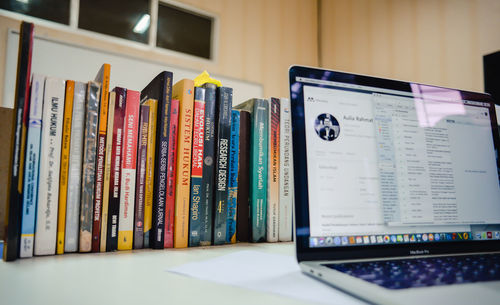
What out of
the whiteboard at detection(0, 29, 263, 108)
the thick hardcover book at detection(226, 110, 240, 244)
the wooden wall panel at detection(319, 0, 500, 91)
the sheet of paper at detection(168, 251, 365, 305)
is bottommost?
the sheet of paper at detection(168, 251, 365, 305)

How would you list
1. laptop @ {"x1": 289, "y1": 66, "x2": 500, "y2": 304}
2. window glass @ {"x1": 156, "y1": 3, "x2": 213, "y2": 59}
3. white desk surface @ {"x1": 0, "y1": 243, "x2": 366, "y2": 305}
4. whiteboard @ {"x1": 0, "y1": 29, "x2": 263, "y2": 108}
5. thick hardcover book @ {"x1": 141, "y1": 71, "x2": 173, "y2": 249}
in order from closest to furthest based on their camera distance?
white desk surface @ {"x1": 0, "y1": 243, "x2": 366, "y2": 305} → laptop @ {"x1": 289, "y1": 66, "x2": 500, "y2": 304} → thick hardcover book @ {"x1": 141, "y1": 71, "x2": 173, "y2": 249} → whiteboard @ {"x1": 0, "y1": 29, "x2": 263, "y2": 108} → window glass @ {"x1": 156, "y1": 3, "x2": 213, "y2": 59}

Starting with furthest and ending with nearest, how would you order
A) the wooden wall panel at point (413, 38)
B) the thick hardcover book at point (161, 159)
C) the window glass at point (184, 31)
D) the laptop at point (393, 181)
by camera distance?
the window glass at point (184, 31)
the wooden wall panel at point (413, 38)
the thick hardcover book at point (161, 159)
the laptop at point (393, 181)

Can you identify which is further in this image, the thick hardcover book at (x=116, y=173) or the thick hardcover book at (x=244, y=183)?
the thick hardcover book at (x=244, y=183)

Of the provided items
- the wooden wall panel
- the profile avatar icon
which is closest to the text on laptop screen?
the profile avatar icon

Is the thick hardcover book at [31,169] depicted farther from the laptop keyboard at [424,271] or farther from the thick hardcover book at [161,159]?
the laptop keyboard at [424,271]

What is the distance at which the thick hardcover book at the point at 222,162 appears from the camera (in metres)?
0.73

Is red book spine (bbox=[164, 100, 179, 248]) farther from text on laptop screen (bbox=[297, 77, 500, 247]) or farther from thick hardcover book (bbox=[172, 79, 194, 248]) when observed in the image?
text on laptop screen (bbox=[297, 77, 500, 247])

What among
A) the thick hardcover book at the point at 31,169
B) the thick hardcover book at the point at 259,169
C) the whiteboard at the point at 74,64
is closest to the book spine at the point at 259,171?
the thick hardcover book at the point at 259,169

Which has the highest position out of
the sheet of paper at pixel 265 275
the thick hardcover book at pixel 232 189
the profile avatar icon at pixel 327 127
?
the profile avatar icon at pixel 327 127

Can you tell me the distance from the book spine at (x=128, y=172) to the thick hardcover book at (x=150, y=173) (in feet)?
0.09

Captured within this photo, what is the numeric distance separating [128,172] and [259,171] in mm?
304

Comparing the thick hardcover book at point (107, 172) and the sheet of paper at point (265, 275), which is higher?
the thick hardcover book at point (107, 172)

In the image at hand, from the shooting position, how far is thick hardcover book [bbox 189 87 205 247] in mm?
707

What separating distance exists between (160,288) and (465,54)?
2.50 meters
